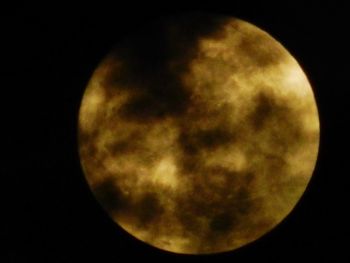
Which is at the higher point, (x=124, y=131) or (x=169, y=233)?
(x=124, y=131)

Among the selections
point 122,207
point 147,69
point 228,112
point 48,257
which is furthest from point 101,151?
point 48,257

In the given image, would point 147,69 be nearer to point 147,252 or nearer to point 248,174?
point 248,174

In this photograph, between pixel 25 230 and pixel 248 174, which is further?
→ pixel 25 230

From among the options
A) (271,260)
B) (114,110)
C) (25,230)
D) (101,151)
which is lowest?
(271,260)

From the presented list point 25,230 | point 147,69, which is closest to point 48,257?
point 25,230

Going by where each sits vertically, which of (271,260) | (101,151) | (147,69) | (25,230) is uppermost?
(147,69)

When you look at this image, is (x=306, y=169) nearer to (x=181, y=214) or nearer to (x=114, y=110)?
(x=181, y=214)

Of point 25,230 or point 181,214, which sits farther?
point 25,230

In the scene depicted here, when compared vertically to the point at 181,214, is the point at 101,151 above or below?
above

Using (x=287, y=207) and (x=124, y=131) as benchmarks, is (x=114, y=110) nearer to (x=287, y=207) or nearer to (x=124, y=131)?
(x=124, y=131)
